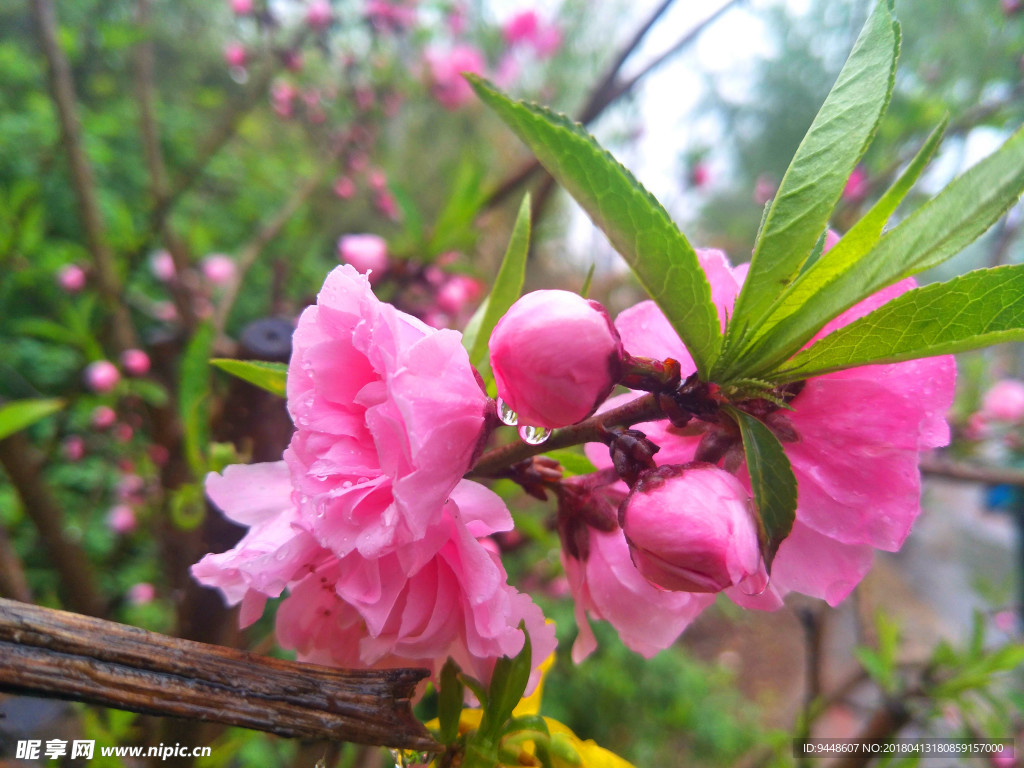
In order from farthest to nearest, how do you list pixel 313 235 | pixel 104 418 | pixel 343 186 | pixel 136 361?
pixel 313 235 < pixel 343 186 < pixel 104 418 < pixel 136 361

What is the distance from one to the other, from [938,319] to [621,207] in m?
0.16

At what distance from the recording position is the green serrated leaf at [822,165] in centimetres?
28

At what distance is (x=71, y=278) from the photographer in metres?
2.20

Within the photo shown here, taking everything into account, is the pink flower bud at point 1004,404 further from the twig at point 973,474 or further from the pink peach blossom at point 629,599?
the pink peach blossom at point 629,599

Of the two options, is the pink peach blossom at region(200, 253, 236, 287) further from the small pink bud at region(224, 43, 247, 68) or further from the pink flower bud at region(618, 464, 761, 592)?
the pink flower bud at region(618, 464, 761, 592)

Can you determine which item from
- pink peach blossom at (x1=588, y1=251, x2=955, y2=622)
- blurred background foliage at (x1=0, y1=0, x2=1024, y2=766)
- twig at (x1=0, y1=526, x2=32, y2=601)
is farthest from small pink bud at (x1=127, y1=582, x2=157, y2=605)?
pink peach blossom at (x1=588, y1=251, x2=955, y2=622)

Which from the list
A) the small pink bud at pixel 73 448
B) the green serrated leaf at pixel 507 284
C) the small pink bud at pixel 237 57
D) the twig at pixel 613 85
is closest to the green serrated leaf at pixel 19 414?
the green serrated leaf at pixel 507 284

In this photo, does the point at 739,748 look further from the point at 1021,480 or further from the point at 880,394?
the point at 880,394

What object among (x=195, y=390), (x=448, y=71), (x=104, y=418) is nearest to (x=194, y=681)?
(x=195, y=390)

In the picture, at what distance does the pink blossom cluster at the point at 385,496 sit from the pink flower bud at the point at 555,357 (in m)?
0.03

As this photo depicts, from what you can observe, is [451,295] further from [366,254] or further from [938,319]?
[938,319]

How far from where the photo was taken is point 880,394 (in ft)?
0.96

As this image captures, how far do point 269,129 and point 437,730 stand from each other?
5306 mm

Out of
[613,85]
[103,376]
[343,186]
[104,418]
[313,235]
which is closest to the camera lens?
[613,85]
